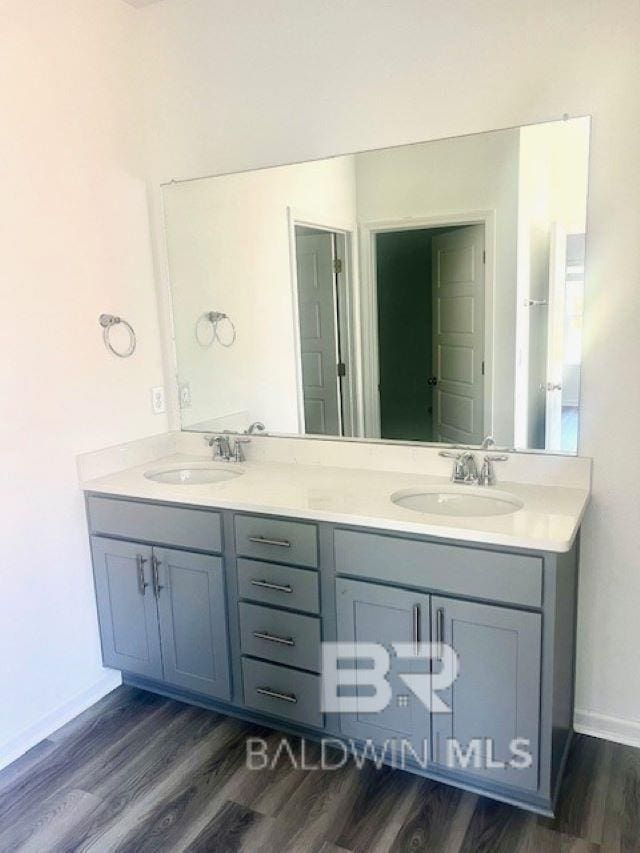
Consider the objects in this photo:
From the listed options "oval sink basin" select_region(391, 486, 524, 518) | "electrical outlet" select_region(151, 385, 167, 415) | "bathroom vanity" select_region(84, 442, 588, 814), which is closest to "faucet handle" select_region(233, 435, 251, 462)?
"bathroom vanity" select_region(84, 442, 588, 814)

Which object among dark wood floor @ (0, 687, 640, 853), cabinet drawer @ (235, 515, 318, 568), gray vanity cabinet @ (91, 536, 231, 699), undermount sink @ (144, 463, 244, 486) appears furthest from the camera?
undermount sink @ (144, 463, 244, 486)

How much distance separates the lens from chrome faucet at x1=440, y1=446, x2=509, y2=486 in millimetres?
2170

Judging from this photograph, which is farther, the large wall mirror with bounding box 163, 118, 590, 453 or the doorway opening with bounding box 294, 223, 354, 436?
the doorway opening with bounding box 294, 223, 354, 436

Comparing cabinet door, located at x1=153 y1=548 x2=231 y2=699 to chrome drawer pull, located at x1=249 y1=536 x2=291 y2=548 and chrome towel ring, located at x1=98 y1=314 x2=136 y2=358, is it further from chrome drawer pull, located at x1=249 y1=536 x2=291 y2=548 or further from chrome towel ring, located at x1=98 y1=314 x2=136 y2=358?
chrome towel ring, located at x1=98 y1=314 x2=136 y2=358

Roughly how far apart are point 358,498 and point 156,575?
82 cm

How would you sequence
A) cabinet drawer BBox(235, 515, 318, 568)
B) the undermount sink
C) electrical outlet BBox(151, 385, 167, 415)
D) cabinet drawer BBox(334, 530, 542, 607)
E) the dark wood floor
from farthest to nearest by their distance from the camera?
electrical outlet BBox(151, 385, 167, 415) < the undermount sink < cabinet drawer BBox(235, 515, 318, 568) < the dark wood floor < cabinet drawer BBox(334, 530, 542, 607)

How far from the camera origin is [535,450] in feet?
7.02

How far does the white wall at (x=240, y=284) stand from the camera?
2.50m

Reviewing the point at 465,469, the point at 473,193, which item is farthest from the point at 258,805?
the point at 473,193

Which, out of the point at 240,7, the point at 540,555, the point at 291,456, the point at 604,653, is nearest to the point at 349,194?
the point at 240,7

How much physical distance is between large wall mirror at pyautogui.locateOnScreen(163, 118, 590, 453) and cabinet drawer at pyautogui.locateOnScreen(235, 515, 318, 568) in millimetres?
567

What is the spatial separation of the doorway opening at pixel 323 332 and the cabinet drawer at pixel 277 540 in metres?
0.57

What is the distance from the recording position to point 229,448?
2688mm

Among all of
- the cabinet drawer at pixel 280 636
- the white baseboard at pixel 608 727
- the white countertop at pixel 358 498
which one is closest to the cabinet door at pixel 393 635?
the cabinet drawer at pixel 280 636
